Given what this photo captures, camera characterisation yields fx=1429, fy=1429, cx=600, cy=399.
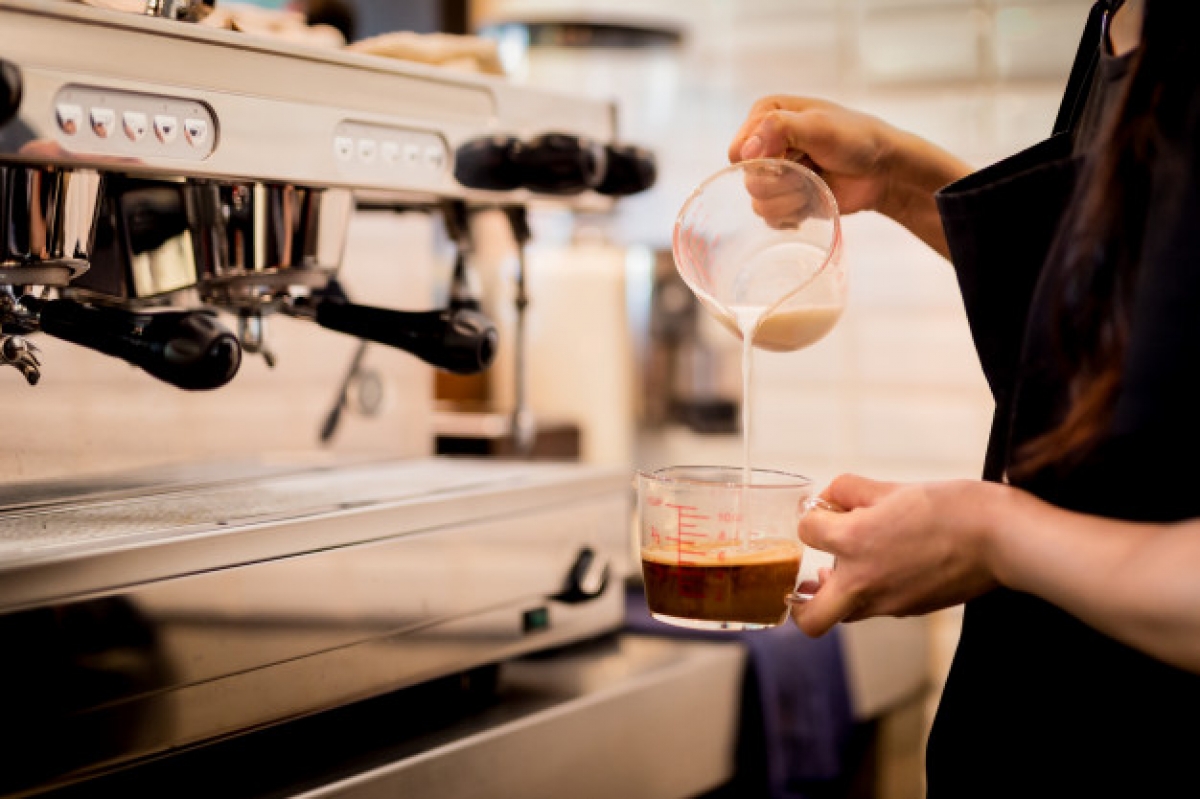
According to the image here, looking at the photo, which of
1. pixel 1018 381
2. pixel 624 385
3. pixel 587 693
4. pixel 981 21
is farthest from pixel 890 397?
pixel 1018 381

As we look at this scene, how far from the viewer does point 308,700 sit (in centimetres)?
107

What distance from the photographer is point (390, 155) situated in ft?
3.86

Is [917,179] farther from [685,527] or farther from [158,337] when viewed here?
[158,337]

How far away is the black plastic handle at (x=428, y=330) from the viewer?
3.95 ft

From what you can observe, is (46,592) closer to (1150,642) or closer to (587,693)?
(587,693)

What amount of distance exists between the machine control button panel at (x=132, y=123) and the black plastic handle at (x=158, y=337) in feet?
0.39

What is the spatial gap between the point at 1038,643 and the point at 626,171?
633 millimetres

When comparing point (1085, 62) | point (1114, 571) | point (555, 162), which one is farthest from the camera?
point (555, 162)

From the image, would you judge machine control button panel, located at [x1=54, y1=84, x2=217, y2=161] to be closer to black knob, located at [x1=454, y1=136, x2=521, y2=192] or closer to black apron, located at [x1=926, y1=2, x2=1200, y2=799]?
black knob, located at [x1=454, y1=136, x2=521, y2=192]

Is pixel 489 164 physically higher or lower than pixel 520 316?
higher

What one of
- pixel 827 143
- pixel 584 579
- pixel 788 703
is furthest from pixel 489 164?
pixel 788 703

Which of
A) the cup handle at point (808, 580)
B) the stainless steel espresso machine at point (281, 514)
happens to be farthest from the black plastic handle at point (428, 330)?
the cup handle at point (808, 580)

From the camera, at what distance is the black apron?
893mm

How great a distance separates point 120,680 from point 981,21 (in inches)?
74.5
